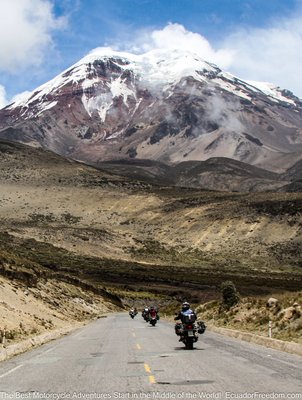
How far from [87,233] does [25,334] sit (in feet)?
449

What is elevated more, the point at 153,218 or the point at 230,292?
the point at 153,218


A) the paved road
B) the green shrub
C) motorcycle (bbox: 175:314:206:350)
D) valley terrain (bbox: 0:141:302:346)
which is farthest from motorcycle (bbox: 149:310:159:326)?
the paved road

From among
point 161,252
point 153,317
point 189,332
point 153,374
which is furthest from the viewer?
point 161,252

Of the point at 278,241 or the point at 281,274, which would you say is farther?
the point at 278,241

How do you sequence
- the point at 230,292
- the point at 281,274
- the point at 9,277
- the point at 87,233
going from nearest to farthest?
the point at 230,292 < the point at 9,277 < the point at 281,274 < the point at 87,233

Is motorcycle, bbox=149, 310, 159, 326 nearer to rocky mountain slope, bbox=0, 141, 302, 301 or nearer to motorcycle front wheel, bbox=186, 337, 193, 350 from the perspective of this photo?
motorcycle front wheel, bbox=186, 337, 193, 350

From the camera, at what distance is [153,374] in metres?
15.0

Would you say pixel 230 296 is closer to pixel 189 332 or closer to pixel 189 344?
pixel 189 332

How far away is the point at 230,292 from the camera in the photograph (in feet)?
143

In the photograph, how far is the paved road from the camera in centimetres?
1211

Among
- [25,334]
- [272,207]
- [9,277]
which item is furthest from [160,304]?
[272,207]

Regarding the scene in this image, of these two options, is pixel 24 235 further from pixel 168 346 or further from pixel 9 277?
pixel 168 346

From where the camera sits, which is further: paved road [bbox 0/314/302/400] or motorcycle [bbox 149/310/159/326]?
motorcycle [bbox 149/310/159/326]

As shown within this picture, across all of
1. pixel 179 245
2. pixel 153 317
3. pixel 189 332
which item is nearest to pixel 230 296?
pixel 153 317
